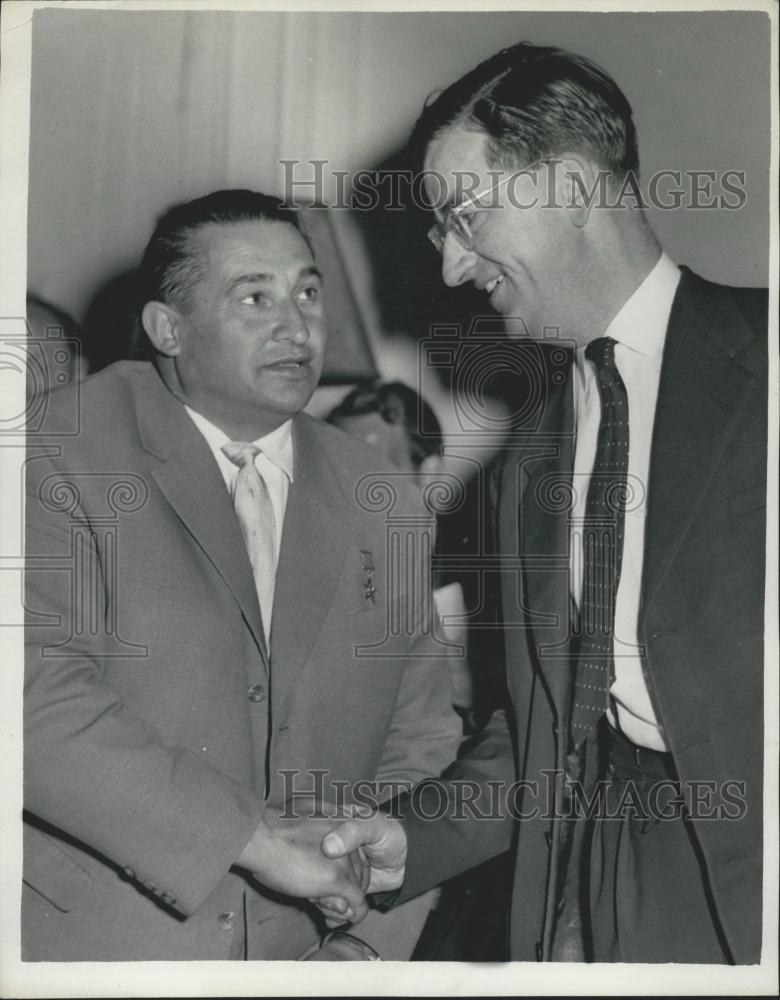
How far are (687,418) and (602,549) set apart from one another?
240 millimetres

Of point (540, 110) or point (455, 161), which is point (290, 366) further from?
point (540, 110)

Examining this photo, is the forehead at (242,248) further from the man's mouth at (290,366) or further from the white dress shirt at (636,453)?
the white dress shirt at (636,453)

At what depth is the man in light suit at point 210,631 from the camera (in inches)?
66.3

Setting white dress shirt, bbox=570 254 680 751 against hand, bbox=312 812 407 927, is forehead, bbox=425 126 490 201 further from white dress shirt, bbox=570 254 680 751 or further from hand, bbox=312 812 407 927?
hand, bbox=312 812 407 927

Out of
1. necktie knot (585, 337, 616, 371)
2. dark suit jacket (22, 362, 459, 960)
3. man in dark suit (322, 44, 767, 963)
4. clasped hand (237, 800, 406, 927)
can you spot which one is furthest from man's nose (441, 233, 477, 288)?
clasped hand (237, 800, 406, 927)

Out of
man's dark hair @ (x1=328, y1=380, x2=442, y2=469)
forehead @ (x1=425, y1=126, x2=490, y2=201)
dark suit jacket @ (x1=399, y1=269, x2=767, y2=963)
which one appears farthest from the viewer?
man's dark hair @ (x1=328, y1=380, x2=442, y2=469)

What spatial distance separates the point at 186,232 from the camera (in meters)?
1.80

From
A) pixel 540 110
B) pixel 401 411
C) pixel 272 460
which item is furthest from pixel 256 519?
pixel 540 110

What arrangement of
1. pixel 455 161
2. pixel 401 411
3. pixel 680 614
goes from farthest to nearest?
pixel 401 411 → pixel 455 161 → pixel 680 614

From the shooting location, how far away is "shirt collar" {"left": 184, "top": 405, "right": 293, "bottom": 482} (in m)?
1.80

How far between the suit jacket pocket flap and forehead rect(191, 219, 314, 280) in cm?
95

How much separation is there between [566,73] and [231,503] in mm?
871

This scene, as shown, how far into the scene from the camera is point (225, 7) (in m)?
1.82
